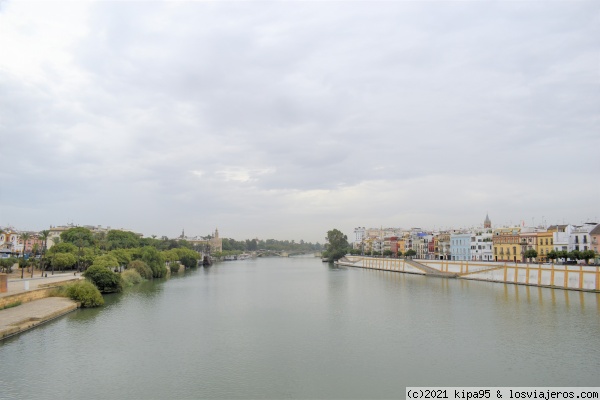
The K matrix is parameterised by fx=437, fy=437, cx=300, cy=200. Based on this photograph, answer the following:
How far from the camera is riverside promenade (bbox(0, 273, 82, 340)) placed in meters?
19.8

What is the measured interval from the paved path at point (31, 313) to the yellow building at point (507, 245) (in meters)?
48.1

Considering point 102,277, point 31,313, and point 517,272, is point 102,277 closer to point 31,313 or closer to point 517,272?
point 31,313

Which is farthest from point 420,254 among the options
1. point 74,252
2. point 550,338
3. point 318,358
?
point 318,358

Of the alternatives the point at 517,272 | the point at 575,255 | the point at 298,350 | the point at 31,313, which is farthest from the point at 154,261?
the point at 575,255

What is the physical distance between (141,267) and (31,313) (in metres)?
24.7

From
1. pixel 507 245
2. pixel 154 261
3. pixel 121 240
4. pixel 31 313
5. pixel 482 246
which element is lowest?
pixel 31 313

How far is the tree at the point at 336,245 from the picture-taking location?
108688mm

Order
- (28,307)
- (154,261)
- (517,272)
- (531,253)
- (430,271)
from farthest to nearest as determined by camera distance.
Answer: (430,271), (154,261), (531,253), (517,272), (28,307)

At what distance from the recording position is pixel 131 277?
138ft

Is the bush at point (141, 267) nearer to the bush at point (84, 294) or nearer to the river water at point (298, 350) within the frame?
the river water at point (298, 350)

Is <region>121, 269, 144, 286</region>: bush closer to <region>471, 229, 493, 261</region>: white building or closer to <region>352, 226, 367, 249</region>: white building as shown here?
<region>471, 229, 493, 261</region>: white building

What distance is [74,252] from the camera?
161 feet

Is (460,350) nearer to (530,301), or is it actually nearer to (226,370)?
(226,370)

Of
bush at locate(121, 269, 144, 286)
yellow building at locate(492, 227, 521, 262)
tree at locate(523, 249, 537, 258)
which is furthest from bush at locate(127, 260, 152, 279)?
yellow building at locate(492, 227, 521, 262)
